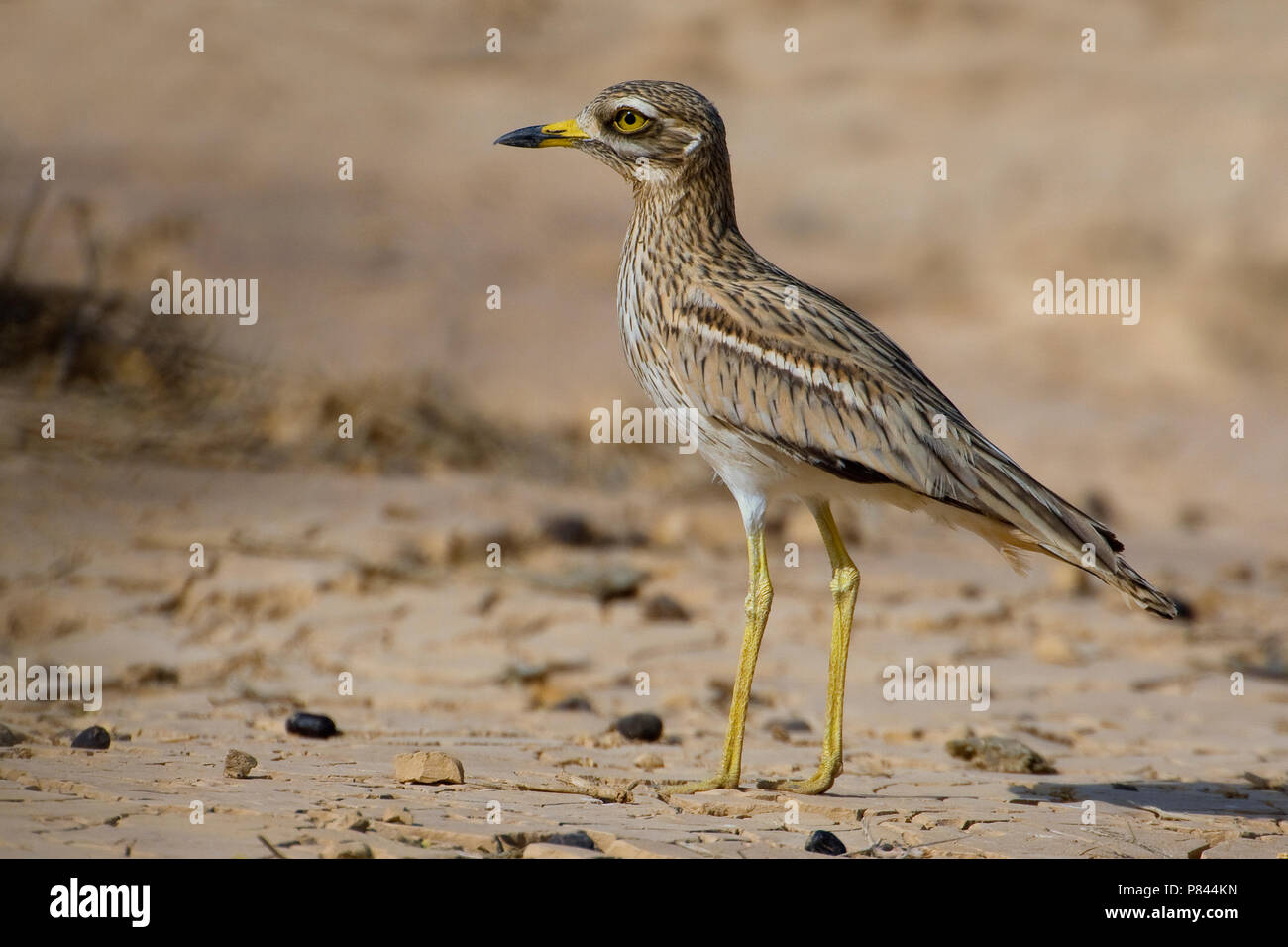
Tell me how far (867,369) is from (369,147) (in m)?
10.2

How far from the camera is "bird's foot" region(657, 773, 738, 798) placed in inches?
152

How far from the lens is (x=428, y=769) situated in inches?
148

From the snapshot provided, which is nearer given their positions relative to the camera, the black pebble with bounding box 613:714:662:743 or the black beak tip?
the black beak tip

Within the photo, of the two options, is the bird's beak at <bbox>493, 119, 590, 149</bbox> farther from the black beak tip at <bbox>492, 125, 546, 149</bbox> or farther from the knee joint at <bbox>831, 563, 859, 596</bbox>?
the knee joint at <bbox>831, 563, 859, 596</bbox>

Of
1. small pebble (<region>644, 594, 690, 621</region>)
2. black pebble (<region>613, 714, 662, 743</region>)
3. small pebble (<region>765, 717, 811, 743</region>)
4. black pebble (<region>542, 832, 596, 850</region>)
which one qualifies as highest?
small pebble (<region>644, 594, 690, 621</region>)

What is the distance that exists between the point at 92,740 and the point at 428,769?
1.00 meters

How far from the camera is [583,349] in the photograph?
36.3ft

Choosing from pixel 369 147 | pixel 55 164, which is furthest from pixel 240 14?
pixel 55 164

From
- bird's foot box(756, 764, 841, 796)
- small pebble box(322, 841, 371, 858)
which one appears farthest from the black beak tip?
small pebble box(322, 841, 371, 858)

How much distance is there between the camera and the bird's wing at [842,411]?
13.3 ft

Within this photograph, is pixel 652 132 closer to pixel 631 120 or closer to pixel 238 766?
pixel 631 120

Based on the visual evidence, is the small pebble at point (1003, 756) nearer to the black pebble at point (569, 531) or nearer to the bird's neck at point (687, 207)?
the bird's neck at point (687, 207)

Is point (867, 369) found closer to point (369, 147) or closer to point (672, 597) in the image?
point (672, 597)

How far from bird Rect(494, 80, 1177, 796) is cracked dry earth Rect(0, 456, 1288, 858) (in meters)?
0.55
